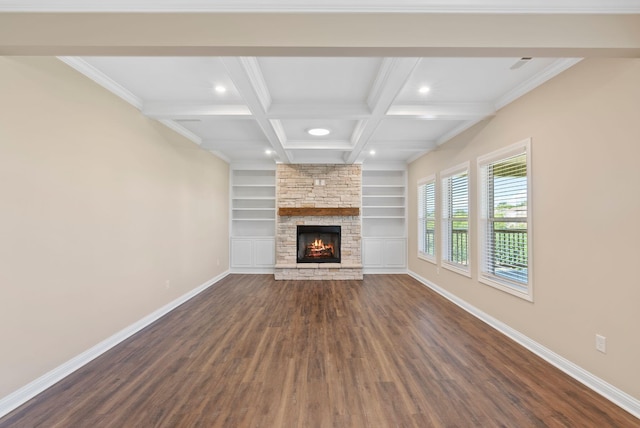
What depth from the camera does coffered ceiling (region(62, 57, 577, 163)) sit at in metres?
2.45

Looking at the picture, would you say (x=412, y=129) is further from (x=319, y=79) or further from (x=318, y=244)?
(x=318, y=244)

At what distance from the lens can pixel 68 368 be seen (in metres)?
2.36

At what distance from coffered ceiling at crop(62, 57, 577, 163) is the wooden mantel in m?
2.29

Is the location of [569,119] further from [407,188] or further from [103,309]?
[103,309]

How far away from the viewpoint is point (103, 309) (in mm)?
2760

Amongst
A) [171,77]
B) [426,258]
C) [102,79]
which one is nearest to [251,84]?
[171,77]

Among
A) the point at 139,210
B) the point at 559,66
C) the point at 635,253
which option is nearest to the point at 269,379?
the point at 139,210

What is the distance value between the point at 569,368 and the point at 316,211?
4742 millimetres

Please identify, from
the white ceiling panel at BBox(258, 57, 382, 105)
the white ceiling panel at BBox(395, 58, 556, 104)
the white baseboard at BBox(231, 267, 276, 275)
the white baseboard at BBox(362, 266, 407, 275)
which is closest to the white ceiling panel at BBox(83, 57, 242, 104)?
the white ceiling panel at BBox(258, 57, 382, 105)

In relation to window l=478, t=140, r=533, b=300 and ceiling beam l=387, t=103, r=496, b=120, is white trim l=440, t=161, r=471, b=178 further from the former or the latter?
ceiling beam l=387, t=103, r=496, b=120

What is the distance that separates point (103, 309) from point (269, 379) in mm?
1868

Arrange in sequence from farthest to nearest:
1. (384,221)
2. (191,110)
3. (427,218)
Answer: (384,221) → (427,218) → (191,110)

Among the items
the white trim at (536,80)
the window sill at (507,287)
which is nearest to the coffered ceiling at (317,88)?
the white trim at (536,80)

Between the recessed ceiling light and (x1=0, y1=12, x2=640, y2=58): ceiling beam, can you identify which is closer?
(x1=0, y1=12, x2=640, y2=58): ceiling beam
